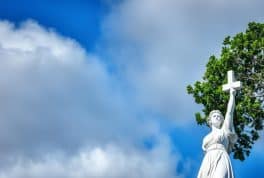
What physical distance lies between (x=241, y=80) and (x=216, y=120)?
36.7 feet

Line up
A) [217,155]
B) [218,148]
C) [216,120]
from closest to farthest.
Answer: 1. [217,155]
2. [218,148]
3. [216,120]

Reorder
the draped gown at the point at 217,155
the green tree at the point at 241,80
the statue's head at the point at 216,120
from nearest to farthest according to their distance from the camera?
1. the draped gown at the point at 217,155
2. the statue's head at the point at 216,120
3. the green tree at the point at 241,80

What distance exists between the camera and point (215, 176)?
15.5 meters

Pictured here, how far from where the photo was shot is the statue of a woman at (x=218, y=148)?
50.9 ft

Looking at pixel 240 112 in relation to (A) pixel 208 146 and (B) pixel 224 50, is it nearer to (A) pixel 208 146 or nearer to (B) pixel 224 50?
(B) pixel 224 50

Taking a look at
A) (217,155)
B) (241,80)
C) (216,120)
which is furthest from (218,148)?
(241,80)

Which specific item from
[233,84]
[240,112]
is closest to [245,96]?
[240,112]

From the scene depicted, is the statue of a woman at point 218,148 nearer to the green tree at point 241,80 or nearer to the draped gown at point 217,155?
the draped gown at point 217,155

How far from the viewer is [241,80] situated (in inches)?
1069

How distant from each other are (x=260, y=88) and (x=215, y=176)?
12.2 m

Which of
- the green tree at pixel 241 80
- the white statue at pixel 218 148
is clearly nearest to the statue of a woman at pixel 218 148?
the white statue at pixel 218 148

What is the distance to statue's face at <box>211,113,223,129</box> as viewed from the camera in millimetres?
16203

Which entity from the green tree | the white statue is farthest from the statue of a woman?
the green tree

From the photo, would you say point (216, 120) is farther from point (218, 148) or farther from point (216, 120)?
Answer: point (218, 148)
